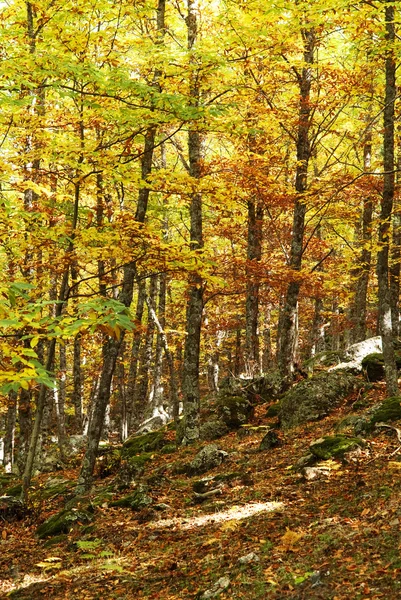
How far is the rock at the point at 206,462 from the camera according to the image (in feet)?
34.4

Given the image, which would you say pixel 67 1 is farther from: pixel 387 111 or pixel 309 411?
pixel 309 411

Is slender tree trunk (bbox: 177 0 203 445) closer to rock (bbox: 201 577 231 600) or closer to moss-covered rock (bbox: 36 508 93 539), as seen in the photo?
moss-covered rock (bbox: 36 508 93 539)

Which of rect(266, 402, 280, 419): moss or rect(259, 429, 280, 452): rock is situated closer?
rect(259, 429, 280, 452): rock

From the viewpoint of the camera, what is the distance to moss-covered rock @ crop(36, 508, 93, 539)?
8.79 metres

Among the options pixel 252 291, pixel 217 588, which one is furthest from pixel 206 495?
pixel 252 291

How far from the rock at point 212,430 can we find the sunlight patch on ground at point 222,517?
5852mm

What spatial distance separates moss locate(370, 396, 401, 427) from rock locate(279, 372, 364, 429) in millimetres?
2687

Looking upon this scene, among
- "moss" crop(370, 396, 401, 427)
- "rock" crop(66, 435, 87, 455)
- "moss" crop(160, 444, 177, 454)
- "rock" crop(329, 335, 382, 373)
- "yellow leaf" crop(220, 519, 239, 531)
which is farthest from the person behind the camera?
"rock" crop(66, 435, 87, 455)

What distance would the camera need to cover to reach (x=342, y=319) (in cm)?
2603

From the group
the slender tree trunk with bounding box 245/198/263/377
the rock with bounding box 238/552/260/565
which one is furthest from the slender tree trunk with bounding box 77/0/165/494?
the slender tree trunk with bounding box 245/198/263/377

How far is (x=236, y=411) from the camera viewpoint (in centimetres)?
1434

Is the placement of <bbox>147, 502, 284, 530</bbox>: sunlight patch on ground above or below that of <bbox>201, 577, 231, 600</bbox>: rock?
below

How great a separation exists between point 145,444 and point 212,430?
306cm

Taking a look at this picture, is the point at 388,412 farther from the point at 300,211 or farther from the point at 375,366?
the point at 300,211
